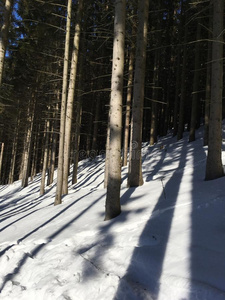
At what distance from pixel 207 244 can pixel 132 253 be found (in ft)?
3.68

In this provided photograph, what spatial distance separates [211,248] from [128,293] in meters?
1.34

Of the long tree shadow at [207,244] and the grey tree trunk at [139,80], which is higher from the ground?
the grey tree trunk at [139,80]

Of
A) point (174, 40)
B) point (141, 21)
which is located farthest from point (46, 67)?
point (174, 40)

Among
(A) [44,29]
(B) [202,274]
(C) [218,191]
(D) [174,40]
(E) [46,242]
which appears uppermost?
(D) [174,40]

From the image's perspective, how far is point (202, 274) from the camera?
107 inches

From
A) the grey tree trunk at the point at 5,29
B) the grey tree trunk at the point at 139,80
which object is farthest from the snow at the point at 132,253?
the grey tree trunk at the point at 5,29

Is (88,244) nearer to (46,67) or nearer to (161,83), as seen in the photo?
(46,67)

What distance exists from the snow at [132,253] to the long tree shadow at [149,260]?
10 millimetres

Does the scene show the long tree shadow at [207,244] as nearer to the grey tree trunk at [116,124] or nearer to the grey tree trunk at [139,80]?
the grey tree trunk at [116,124]

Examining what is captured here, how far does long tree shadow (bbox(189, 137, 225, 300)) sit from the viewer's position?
2.54 m

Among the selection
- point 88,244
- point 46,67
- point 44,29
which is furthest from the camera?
point 46,67

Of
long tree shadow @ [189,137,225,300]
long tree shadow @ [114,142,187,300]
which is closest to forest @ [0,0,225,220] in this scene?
long tree shadow @ [114,142,187,300]

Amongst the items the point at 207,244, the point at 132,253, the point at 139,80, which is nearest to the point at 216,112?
the point at 139,80

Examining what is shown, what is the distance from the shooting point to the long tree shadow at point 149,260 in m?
2.77
